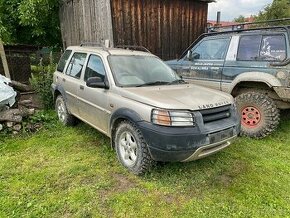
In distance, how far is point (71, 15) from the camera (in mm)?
10180

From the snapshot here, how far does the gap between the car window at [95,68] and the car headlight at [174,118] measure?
1.44m

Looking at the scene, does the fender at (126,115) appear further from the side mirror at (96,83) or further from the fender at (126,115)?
the side mirror at (96,83)

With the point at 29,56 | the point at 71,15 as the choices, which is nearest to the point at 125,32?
the point at 71,15

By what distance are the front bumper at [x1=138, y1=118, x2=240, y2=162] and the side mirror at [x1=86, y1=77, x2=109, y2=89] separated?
1026mm

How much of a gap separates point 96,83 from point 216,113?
187cm

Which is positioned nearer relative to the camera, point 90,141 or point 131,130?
point 131,130

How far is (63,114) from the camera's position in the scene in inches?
241

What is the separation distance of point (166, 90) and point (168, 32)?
5878mm

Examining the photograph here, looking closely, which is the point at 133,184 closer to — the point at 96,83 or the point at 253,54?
the point at 96,83

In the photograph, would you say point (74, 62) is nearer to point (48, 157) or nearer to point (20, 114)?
point (20, 114)

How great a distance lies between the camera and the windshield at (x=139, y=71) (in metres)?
4.36

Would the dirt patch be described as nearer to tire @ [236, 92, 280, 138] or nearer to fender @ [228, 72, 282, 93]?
tire @ [236, 92, 280, 138]

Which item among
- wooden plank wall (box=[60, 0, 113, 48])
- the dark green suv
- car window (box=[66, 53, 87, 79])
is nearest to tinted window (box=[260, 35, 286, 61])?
the dark green suv

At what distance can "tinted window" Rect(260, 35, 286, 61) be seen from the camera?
205 inches
